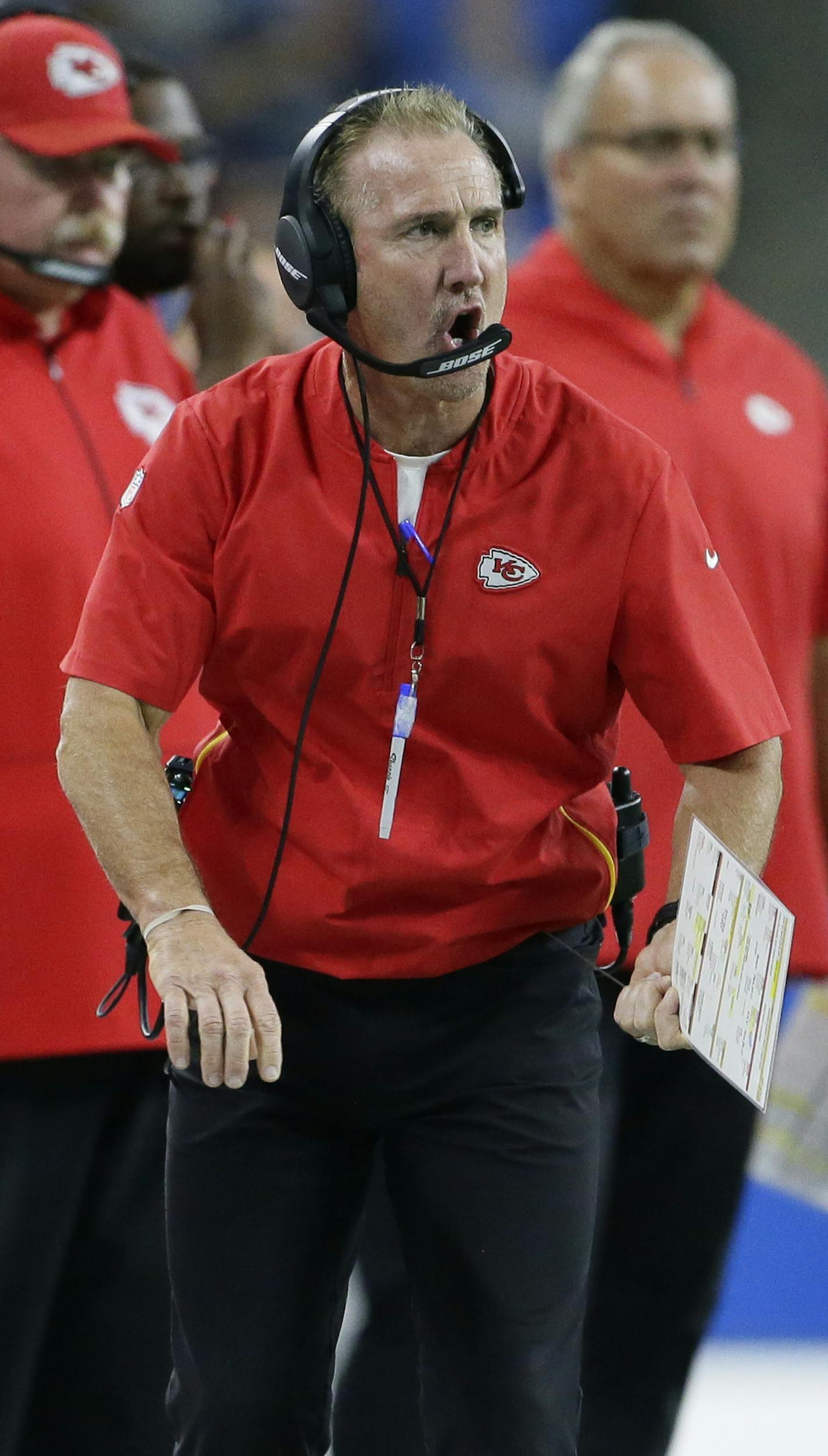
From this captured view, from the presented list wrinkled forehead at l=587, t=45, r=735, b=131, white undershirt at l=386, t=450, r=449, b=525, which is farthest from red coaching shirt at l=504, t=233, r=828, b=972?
white undershirt at l=386, t=450, r=449, b=525

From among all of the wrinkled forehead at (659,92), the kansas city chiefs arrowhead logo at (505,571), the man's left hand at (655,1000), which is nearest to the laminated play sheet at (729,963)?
the man's left hand at (655,1000)

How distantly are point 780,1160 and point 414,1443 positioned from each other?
614 mm

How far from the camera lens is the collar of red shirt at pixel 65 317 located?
2691 mm

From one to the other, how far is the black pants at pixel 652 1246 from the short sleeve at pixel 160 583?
108 cm

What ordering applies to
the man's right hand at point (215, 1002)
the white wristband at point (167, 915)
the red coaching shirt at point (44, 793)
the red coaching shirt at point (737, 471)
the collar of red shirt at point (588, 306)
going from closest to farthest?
1. the man's right hand at point (215, 1002)
2. the white wristband at point (167, 915)
3. the red coaching shirt at point (44, 793)
4. the red coaching shirt at point (737, 471)
5. the collar of red shirt at point (588, 306)

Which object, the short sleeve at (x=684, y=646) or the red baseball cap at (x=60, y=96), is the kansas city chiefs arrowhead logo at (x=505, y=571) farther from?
the red baseball cap at (x=60, y=96)

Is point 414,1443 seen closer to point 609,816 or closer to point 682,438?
point 609,816

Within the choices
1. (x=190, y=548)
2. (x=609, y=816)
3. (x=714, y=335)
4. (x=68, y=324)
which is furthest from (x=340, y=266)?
(x=714, y=335)

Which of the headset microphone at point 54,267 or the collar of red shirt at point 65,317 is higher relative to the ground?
the headset microphone at point 54,267

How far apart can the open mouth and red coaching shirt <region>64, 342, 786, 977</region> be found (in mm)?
110

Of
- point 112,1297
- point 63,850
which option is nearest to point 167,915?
point 63,850

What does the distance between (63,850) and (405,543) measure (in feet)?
2.39

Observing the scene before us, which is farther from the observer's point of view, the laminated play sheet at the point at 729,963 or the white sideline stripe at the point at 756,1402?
the white sideline stripe at the point at 756,1402

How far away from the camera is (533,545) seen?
2.04 metres
